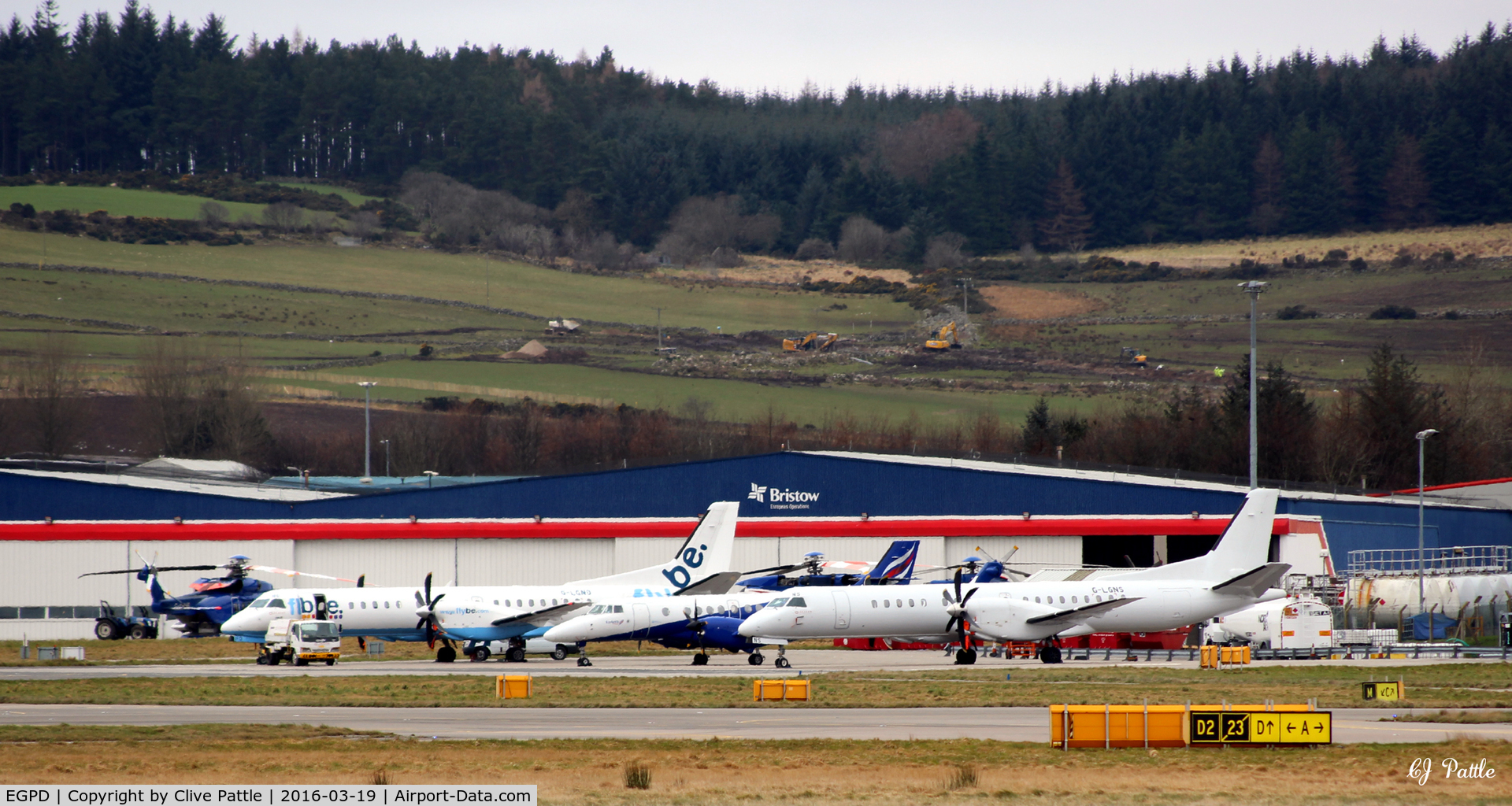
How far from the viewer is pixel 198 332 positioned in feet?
515

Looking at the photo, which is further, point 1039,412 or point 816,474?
point 1039,412

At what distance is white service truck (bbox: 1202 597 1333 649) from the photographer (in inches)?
2124

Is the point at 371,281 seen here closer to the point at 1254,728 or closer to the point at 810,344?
the point at 810,344

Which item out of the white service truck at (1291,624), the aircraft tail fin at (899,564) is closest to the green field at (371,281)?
the aircraft tail fin at (899,564)

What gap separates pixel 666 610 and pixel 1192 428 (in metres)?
75.5

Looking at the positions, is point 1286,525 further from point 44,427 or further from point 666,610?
point 44,427

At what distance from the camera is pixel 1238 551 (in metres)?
50.2

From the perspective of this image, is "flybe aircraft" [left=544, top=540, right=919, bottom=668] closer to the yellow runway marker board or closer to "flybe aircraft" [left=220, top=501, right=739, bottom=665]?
"flybe aircraft" [left=220, top=501, right=739, bottom=665]

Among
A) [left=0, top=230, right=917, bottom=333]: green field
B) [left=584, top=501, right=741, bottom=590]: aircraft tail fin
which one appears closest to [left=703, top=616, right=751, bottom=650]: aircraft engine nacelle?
[left=584, top=501, right=741, bottom=590]: aircraft tail fin

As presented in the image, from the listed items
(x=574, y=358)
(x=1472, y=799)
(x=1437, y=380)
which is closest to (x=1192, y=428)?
(x=1437, y=380)

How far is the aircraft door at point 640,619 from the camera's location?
4978 cm

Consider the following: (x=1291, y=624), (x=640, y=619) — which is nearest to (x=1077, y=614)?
(x=1291, y=624)
